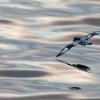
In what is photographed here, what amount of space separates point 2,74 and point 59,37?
5.13ft

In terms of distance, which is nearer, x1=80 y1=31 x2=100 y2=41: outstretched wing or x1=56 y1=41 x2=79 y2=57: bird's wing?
x1=56 y1=41 x2=79 y2=57: bird's wing

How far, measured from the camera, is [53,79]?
540cm

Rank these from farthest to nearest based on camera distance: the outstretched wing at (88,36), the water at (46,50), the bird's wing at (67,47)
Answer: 1. the outstretched wing at (88,36)
2. the bird's wing at (67,47)
3. the water at (46,50)

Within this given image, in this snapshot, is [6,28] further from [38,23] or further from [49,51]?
[49,51]

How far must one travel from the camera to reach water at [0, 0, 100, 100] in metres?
5.11

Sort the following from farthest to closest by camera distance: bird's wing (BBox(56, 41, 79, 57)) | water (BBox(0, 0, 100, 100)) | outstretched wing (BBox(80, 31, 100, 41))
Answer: outstretched wing (BBox(80, 31, 100, 41)) < bird's wing (BBox(56, 41, 79, 57)) < water (BBox(0, 0, 100, 100))

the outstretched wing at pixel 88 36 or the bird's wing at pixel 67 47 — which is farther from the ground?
the outstretched wing at pixel 88 36

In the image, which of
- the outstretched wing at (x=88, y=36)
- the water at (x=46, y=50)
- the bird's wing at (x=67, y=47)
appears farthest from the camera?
the outstretched wing at (x=88, y=36)

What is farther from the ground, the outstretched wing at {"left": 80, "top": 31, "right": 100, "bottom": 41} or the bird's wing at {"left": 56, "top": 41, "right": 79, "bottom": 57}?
the outstretched wing at {"left": 80, "top": 31, "right": 100, "bottom": 41}

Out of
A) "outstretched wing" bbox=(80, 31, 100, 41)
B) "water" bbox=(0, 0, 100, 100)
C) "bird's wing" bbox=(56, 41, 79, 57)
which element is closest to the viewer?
"water" bbox=(0, 0, 100, 100)

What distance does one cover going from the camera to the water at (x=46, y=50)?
511 centimetres

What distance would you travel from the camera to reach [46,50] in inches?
249

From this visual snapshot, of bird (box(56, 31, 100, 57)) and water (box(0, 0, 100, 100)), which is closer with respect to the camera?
water (box(0, 0, 100, 100))

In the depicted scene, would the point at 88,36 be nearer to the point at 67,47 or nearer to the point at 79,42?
the point at 67,47
